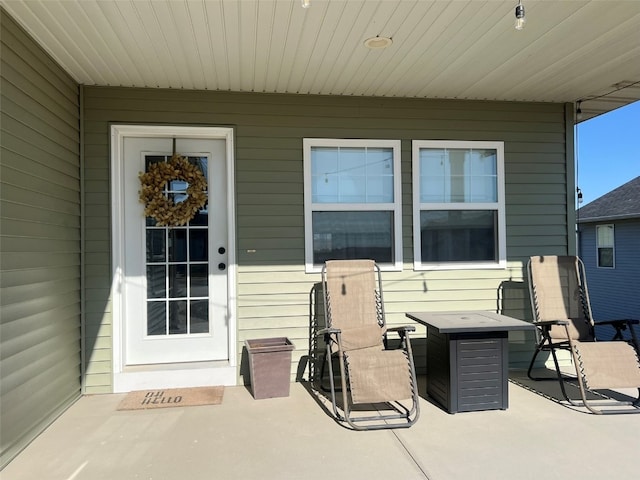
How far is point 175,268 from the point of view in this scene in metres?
3.58

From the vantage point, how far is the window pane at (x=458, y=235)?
3.87 metres

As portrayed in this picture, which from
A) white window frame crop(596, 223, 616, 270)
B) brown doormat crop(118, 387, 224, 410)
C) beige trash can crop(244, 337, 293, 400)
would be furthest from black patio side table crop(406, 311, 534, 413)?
white window frame crop(596, 223, 616, 270)

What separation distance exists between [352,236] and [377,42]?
1648 millimetres

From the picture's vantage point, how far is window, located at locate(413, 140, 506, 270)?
3859 millimetres

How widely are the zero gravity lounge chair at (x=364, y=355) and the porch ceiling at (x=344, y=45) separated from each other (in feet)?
5.19

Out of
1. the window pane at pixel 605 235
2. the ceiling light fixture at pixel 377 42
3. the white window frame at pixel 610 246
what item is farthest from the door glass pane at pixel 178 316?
the window pane at pixel 605 235

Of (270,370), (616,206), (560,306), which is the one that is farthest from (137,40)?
(616,206)

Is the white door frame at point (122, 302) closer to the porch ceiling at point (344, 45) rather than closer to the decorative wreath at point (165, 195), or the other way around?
the decorative wreath at point (165, 195)

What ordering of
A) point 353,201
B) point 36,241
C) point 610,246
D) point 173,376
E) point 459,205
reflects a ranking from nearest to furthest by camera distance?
point 36,241, point 173,376, point 353,201, point 459,205, point 610,246

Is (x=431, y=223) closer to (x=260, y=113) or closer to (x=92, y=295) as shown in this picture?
(x=260, y=113)

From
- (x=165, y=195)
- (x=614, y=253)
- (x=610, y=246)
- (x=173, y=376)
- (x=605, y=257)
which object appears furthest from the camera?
(x=605, y=257)

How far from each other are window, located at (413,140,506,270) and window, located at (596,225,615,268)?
303 inches

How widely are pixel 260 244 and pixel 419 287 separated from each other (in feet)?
4.94

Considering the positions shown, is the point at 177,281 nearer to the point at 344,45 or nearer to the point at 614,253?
the point at 344,45
